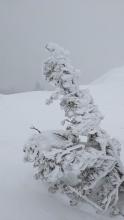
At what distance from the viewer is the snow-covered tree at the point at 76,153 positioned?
8367 millimetres

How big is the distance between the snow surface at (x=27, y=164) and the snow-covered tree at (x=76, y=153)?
0.45m

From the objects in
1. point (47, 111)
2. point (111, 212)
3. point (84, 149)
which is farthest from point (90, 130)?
point (47, 111)

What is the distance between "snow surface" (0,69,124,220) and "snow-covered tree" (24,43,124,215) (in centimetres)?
45

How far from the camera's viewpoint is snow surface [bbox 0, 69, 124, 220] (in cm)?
896

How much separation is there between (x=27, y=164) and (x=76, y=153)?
9.20 feet

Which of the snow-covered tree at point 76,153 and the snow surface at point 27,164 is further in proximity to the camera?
the snow surface at point 27,164

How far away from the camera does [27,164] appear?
10945 mm

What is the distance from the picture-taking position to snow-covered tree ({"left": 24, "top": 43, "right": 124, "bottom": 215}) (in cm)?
837

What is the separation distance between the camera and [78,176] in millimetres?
8359

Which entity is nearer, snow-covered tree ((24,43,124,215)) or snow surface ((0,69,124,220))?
snow-covered tree ((24,43,124,215))

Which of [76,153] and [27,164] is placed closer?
[76,153]

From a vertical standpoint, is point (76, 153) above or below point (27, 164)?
below

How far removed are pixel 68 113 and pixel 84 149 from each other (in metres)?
0.90

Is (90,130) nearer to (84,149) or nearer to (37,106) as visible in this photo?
(84,149)
